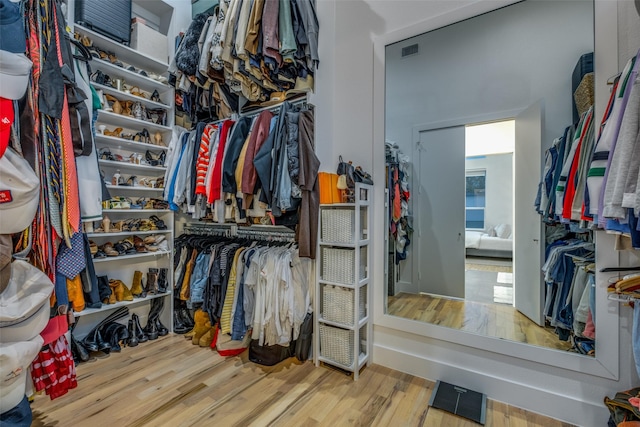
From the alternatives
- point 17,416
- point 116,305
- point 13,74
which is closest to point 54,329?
point 17,416

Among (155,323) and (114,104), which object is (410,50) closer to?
(114,104)

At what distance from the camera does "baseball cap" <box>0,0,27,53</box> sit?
100cm

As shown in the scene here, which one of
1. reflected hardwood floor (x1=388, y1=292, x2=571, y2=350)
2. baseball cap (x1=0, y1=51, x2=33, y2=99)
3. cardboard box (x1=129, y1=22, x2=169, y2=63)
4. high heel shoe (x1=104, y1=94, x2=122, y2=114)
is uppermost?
cardboard box (x1=129, y1=22, x2=169, y2=63)

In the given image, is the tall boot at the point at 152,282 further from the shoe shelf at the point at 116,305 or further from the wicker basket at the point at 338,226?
the wicker basket at the point at 338,226

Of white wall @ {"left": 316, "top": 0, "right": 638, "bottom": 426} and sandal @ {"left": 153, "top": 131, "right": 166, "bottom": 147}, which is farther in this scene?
sandal @ {"left": 153, "top": 131, "right": 166, "bottom": 147}

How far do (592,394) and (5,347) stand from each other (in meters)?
2.53

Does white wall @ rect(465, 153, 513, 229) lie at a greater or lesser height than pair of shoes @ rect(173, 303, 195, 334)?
greater

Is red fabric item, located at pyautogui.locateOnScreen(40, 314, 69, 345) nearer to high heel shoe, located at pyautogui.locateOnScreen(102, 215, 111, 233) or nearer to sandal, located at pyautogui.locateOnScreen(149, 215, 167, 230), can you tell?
high heel shoe, located at pyautogui.locateOnScreen(102, 215, 111, 233)

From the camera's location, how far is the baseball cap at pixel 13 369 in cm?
90

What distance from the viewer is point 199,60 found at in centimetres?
238

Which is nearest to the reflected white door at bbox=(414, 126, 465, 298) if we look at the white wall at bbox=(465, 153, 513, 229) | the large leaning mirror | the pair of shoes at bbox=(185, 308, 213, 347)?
the large leaning mirror

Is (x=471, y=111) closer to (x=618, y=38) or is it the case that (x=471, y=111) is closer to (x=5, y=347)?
(x=618, y=38)

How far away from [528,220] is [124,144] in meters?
3.19

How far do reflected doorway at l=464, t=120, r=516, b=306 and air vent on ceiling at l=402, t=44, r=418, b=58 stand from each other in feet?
2.21
